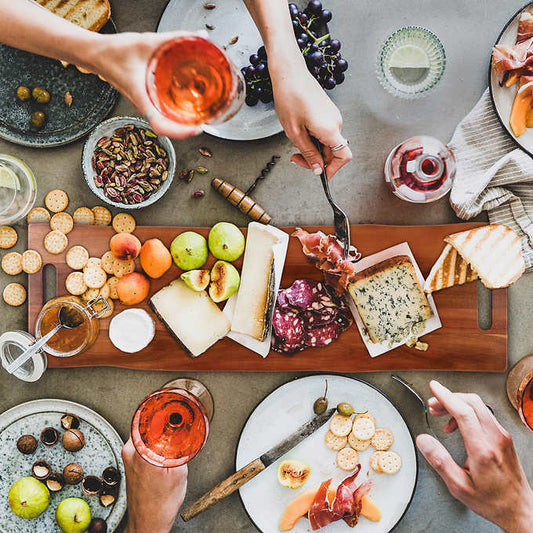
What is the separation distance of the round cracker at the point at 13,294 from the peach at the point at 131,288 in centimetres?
29

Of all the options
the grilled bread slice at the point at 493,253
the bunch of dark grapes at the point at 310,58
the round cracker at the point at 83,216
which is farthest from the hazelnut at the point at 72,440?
the grilled bread slice at the point at 493,253

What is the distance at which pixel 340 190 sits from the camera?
140 cm

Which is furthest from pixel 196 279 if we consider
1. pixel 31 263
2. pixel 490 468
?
pixel 490 468

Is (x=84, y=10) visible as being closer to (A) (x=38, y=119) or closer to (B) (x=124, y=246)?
(A) (x=38, y=119)

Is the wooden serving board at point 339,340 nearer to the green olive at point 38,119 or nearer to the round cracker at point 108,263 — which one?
the round cracker at point 108,263

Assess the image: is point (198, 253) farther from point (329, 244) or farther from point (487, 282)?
point (487, 282)

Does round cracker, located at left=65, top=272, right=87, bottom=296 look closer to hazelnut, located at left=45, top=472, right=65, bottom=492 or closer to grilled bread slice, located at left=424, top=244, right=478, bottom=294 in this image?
hazelnut, located at left=45, top=472, right=65, bottom=492

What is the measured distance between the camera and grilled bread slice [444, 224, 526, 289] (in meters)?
1.30

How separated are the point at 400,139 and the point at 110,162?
2.53ft

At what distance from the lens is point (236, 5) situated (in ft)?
4.38

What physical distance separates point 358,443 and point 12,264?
1034 millimetres

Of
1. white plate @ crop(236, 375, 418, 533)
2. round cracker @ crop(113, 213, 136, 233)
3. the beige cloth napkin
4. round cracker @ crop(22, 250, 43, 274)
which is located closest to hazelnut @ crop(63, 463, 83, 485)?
white plate @ crop(236, 375, 418, 533)

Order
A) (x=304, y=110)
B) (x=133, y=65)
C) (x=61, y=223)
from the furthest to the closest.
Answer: (x=61, y=223)
(x=304, y=110)
(x=133, y=65)

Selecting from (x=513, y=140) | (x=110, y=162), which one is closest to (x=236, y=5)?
(x=110, y=162)
